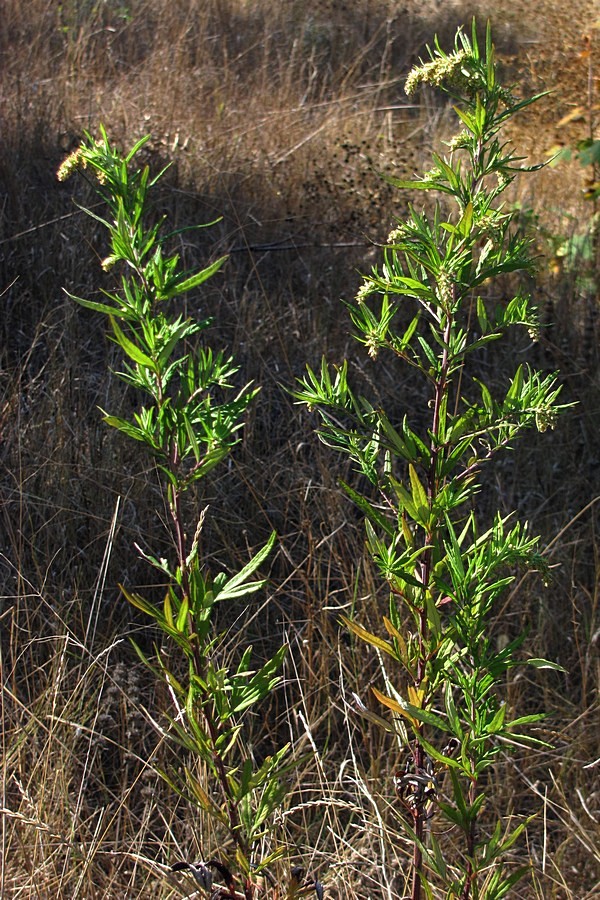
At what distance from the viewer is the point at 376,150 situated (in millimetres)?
4441

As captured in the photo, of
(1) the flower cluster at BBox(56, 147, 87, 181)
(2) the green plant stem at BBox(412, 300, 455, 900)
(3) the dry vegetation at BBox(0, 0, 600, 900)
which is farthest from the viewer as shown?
(3) the dry vegetation at BBox(0, 0, 600, 900)

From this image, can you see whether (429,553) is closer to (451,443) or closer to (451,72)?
(451,443)

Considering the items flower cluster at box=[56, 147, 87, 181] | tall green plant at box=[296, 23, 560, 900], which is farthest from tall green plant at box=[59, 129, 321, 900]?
tall green plant at box=[296, 23, 560, 900]

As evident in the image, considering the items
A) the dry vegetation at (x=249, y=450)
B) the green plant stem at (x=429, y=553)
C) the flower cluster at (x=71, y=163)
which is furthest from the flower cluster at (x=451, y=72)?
the dry vegetation at (x=249, y=450)

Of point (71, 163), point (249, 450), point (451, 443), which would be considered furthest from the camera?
point (249, 450)

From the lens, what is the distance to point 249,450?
9.46ft

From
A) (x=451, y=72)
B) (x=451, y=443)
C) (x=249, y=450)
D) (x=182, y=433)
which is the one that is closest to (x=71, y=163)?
(x=182, y=433)

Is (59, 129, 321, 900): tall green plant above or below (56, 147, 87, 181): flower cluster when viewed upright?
below

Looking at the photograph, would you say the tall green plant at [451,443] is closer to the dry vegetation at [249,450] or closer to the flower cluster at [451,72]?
the flower cluster at [451,72]

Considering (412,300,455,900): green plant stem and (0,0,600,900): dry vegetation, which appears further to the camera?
(0,0,600,900): dry vegetation

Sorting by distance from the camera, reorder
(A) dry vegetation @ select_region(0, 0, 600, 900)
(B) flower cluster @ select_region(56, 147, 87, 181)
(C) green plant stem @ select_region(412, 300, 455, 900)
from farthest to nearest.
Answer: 1. (A) dry vegetation @ select_region(0, 0, 600, 900)
2. (C) green plant stem @ select_region(412, 300, 455, 900)
3. (B) flower cluster @ select_region(56, 147, 87, 181)

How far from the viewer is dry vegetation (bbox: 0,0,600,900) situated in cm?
192

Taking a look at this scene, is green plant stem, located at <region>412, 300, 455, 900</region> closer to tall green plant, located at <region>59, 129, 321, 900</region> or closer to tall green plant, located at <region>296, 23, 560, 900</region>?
tall green plant, located at <region>296, 23, 560, 900</region>

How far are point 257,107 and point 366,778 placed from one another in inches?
149
